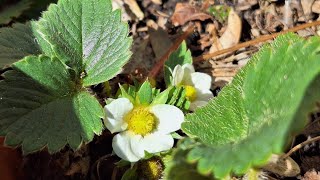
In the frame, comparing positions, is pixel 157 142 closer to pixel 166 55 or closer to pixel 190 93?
pixel 190 93

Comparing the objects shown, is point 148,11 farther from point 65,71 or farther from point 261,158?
point 261,158

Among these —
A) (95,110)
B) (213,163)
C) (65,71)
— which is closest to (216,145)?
(213,163)

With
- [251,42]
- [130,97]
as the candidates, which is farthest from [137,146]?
[251,42]

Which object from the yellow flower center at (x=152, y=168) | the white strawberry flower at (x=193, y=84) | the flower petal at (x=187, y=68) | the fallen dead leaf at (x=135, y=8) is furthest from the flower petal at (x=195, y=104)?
the fallen dead leaf at (x=135, y=8)

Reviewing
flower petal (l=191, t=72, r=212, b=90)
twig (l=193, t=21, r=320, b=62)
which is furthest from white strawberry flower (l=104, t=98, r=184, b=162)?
twig (l=193, t=21, r=320, b=62)

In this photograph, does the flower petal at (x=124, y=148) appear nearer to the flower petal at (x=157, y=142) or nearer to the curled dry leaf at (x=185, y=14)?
the flower petal at (x=157, y=142)

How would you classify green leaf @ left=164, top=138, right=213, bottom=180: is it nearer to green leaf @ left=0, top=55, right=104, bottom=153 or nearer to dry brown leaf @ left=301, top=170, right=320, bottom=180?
green leaf @ left=0, top=55, right=104, bottom=153
